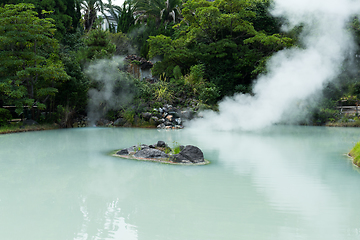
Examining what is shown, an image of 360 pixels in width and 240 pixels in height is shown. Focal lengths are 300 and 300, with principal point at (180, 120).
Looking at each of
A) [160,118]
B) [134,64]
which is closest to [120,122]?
[160,118]

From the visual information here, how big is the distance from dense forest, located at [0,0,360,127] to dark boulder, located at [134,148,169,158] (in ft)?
27.0

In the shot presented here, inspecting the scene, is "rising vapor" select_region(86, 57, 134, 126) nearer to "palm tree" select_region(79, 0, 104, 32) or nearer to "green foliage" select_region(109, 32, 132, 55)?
"green foliage" select_region(109, 32, 132, 55)

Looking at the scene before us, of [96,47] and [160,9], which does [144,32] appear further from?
[96,47]

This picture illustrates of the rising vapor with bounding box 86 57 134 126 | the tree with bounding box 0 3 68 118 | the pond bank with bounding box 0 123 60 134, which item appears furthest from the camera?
the rising vapor with bounding box 86 57 134 126

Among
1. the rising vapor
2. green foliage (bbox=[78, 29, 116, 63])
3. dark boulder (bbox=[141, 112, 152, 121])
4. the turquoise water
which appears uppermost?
green foliage (bbox=[78, 29, 116, 63])

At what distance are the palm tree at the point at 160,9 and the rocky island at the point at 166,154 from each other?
24.0m

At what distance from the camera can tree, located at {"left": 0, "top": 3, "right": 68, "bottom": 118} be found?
12586 millimetres

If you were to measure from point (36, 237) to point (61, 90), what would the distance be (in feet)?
46.1

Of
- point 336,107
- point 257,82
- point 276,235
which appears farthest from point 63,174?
point 336,107

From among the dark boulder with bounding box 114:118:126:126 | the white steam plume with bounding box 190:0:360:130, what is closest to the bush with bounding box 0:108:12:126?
the dark boulder with bounding box 114:118:126:126

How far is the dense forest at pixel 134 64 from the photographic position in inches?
521

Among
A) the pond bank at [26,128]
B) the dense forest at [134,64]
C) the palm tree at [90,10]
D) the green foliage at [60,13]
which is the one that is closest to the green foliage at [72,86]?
the dense forest at [134,64]

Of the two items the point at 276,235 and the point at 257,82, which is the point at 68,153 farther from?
the point at 257,82

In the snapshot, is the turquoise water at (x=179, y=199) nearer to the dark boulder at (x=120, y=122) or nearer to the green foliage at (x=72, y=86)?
the green foliage at (x=72, y=86)
